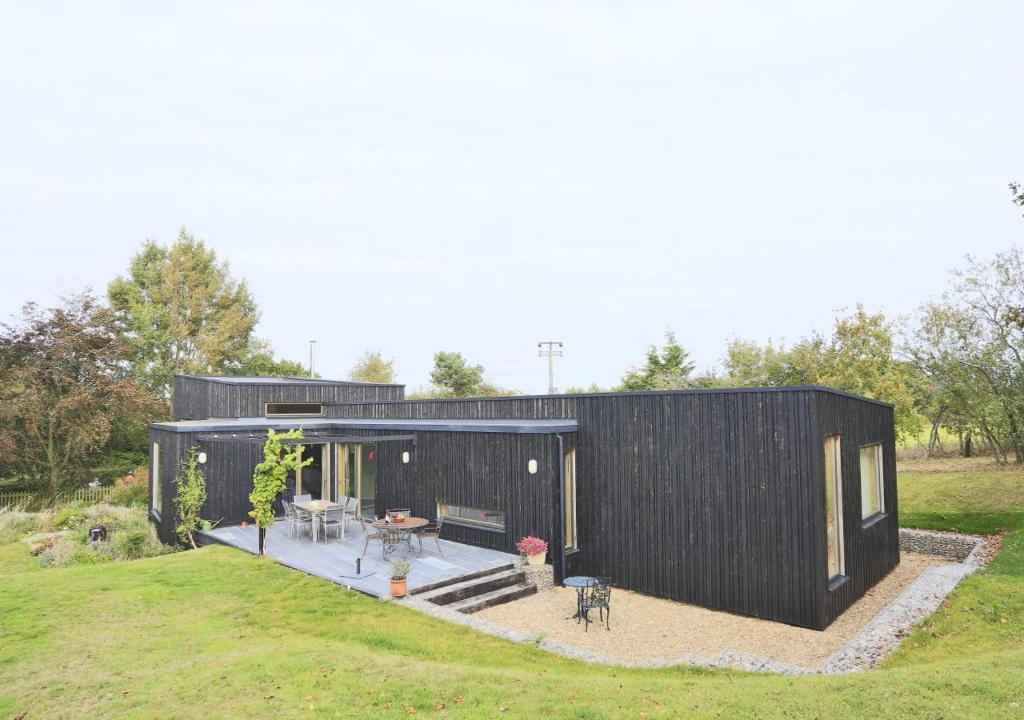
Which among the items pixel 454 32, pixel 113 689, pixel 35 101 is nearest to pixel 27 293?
pixel 35 101

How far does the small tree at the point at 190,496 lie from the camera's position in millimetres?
12797

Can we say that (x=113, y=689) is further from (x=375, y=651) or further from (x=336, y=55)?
(x=336, y=55)

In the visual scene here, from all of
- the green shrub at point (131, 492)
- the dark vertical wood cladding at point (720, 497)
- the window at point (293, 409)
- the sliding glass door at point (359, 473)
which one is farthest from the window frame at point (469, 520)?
the green shrub at point (131, 492)

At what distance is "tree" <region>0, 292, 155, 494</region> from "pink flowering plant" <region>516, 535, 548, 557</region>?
19.9 meters

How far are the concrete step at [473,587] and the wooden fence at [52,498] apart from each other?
59.2ft

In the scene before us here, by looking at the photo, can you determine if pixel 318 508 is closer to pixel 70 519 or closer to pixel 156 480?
pixel 156 480

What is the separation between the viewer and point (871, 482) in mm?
11500

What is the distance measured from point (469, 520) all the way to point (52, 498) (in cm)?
1949

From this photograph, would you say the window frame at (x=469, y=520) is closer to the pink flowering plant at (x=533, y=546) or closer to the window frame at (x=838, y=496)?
the pink flowering plant at (x=533, y=546)

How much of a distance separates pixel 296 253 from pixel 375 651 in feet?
104

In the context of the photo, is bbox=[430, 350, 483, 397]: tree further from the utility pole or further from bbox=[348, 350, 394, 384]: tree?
the utility pole

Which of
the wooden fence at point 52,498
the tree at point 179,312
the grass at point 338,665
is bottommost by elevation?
the wooden fence at point 52,498

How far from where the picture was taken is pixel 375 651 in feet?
21.6

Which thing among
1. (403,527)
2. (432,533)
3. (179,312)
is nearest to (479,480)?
(432,533)
